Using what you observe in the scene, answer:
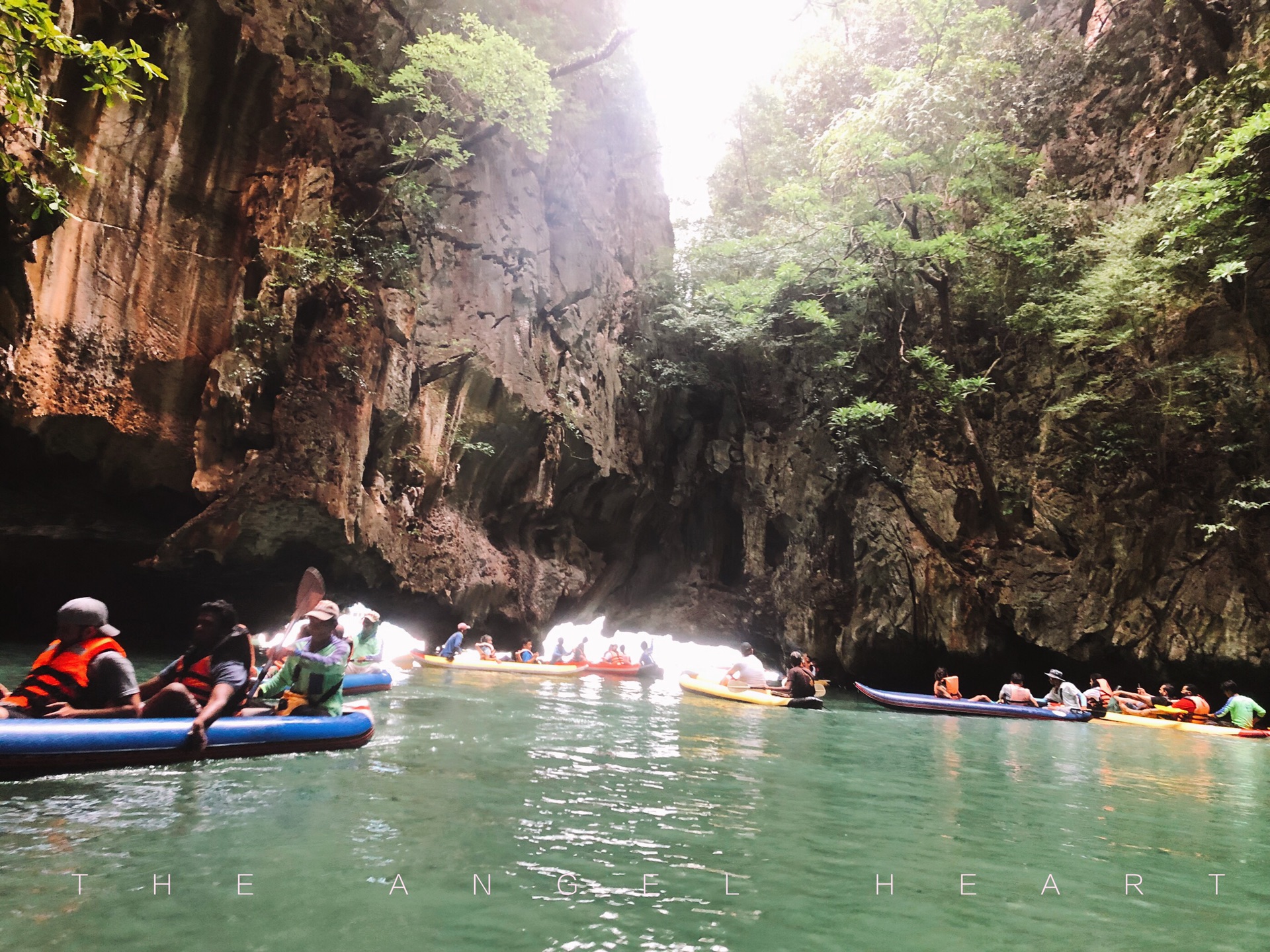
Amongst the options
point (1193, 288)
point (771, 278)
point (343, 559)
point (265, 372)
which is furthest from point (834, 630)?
point (265, 372)

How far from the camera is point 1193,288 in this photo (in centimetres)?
1255

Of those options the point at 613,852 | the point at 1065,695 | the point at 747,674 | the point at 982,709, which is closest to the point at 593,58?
the point at 747,674

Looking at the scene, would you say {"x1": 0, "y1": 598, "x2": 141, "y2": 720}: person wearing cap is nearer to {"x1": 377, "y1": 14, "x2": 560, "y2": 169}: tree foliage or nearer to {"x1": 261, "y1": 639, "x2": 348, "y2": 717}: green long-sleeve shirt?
{"x1": 261, "y1": 639, "x2": 348, "y2": 717}: green long-sleeve shirt

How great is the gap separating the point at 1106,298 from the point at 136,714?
1514cm

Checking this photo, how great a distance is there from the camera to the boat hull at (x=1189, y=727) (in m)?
10.7

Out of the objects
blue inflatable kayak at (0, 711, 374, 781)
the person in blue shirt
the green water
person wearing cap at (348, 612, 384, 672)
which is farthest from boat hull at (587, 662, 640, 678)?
blue inflatable kayak at (0, 711, 374, 781)

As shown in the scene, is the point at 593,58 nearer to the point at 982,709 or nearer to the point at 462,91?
the point at 462,91

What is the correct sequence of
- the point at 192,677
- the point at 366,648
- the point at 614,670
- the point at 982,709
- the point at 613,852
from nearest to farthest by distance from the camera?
the point at 613,852 → the point at 192,677 → the point at 366,648 → the point at 982,709 → the point at 614,670

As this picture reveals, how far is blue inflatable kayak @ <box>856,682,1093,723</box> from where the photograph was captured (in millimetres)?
11969

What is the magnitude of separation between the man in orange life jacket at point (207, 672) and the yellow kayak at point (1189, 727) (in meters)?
13.1

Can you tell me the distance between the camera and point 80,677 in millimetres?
4664

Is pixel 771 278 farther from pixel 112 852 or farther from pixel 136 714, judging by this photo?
pixel 112 852

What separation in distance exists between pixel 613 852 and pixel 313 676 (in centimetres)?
333

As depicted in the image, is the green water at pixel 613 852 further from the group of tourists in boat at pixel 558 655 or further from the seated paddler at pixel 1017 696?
the group of tourists in boat at pixel 558 655
